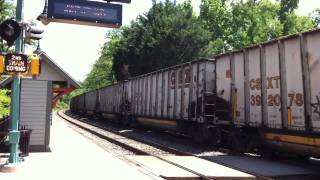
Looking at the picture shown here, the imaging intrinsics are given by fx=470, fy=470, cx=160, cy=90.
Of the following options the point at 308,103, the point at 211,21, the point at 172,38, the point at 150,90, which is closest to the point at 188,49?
the point at 172,38

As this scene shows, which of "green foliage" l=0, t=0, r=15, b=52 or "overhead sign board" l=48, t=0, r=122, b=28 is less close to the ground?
"green foliage" l=0, t=0, r=15, b=52

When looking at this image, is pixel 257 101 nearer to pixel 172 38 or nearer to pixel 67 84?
pixel 67 84

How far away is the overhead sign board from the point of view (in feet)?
38.9

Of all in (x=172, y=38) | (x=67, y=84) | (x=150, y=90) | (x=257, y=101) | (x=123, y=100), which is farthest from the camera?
(x=172, y=38)

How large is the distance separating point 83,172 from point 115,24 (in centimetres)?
389

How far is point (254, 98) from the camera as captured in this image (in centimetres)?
1523

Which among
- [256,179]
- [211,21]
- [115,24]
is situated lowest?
[256,179]

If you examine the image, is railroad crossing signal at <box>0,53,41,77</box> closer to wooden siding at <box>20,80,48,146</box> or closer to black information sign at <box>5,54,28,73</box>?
black information sign at <box>5,54,28,73</box>

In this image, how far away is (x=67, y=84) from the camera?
1692 cm

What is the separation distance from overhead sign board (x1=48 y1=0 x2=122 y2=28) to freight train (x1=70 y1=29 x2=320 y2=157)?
16.5 feet

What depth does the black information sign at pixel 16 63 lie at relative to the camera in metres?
11.6

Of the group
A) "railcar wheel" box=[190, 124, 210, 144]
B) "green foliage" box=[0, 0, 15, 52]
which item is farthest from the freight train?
"green foliage" box=[0, 0, 15, 52]

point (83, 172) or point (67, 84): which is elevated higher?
point (67, 84)

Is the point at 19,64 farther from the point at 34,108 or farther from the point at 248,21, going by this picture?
the point at 248,21
